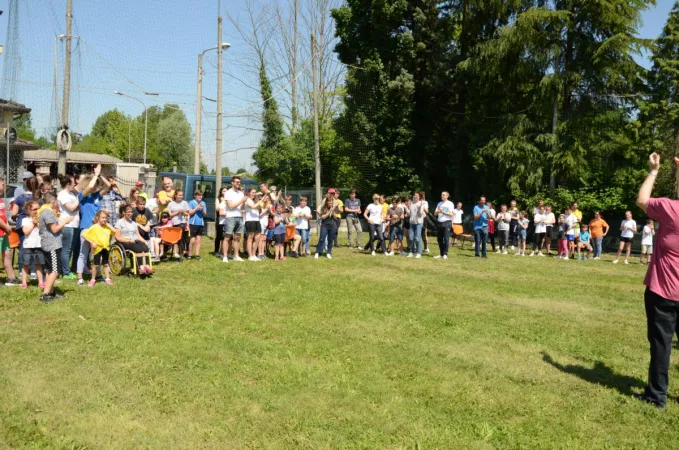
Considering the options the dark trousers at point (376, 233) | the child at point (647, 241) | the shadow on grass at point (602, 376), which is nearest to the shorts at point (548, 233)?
the child at point (647, 241)

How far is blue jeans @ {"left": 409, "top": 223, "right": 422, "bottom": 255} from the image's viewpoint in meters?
16.7

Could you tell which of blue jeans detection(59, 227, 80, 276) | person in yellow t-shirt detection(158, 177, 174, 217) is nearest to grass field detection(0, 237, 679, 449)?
blue jeans detection(59, 227, 80, 276)

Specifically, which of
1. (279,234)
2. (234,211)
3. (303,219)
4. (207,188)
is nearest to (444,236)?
(303,219)

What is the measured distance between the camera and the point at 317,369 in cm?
599

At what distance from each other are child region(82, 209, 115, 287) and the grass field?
1.33 feet

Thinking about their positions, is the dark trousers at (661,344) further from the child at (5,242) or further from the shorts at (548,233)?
the shorts at (548,233)

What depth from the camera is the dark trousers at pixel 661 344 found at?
5383mm

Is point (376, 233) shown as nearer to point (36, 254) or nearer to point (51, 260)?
point (36, 254)

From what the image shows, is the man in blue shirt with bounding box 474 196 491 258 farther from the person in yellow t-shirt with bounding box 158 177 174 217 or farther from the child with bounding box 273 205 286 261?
the person in yellow t-shirt with bounding box 158 177 174 217

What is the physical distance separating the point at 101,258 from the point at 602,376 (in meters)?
7.67

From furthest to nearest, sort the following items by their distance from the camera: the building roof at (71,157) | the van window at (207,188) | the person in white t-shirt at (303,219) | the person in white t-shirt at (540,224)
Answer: the building roof at (71,157) < the van window at (207,188) < the person in white t-shirt at (540,224) < the person in white t-shirt at (303,219)

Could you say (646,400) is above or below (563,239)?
below

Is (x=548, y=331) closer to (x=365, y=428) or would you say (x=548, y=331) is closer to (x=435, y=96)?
(x=365, y=428)

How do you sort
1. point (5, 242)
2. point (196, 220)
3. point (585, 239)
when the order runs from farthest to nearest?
point (585, 239), point (196, 220), point (5, 242)
